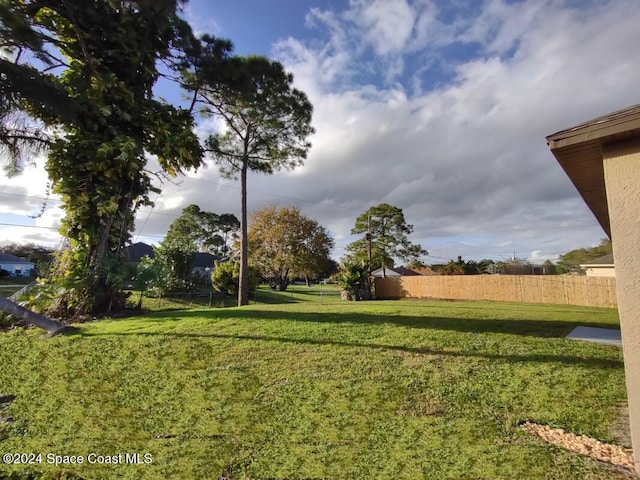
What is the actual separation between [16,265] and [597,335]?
199 feet

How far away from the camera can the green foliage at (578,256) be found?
37431 mm

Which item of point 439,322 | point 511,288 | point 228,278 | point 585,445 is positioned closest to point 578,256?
point 511,288

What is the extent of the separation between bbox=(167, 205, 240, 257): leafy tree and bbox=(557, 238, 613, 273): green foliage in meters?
39.3

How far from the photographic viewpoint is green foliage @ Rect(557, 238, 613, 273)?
1474 inches

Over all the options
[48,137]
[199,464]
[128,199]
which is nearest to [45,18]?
[48,137]

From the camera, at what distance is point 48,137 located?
8625mm

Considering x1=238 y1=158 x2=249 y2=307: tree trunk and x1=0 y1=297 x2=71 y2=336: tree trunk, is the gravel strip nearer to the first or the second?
x1=0 y1=297 x2=71 y2=336: tree trunk

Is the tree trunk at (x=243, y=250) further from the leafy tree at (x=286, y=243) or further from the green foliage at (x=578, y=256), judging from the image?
the green foliage at (x=578, y=256)

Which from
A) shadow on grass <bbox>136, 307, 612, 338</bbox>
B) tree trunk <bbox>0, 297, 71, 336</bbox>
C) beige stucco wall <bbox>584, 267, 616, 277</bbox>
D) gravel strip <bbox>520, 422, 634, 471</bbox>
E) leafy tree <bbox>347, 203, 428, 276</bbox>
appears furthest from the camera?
leafy tree <bbox>347, 203, 428, 276</bbox>

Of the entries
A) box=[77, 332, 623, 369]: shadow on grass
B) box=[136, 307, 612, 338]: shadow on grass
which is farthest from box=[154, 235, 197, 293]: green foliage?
box=[77, 332, 623, 369]: shadow on grass

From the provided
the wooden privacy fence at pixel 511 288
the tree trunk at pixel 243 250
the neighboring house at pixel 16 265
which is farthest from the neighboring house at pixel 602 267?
the neighboring house at pixel 16 265

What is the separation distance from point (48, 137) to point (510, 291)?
21956mm

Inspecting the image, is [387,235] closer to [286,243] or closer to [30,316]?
[286,243]

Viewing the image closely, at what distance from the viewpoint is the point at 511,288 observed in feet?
67.3
